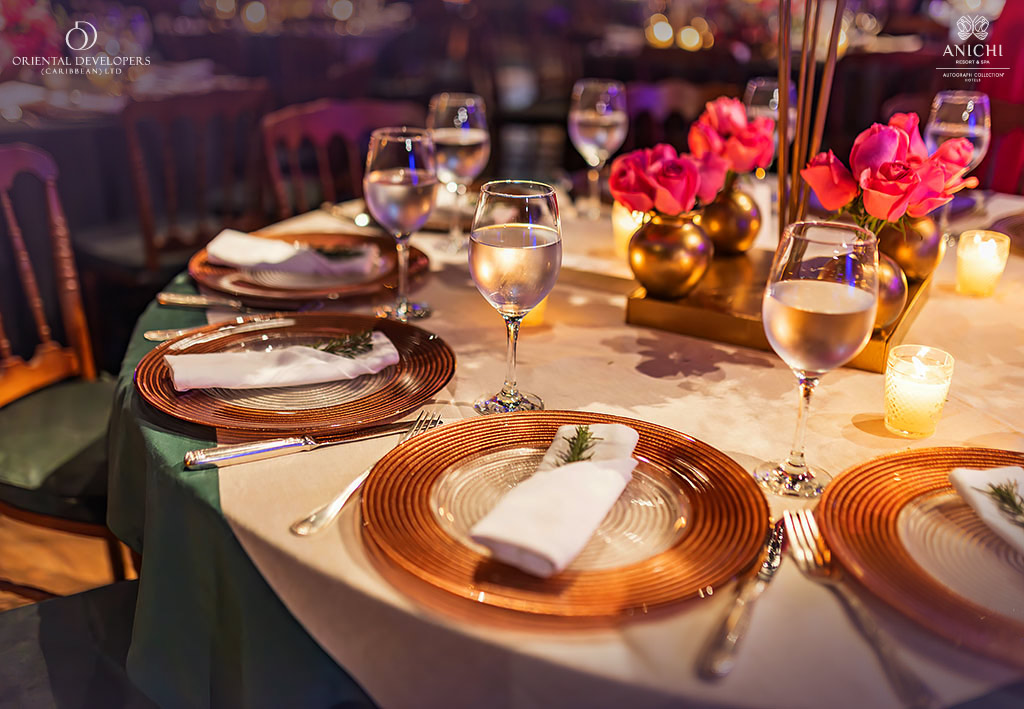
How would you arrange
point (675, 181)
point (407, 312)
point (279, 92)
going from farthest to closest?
1. point (279, 92)
2. point (407, 312)
3. point (675, 181)

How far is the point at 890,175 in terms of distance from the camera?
3.50ft

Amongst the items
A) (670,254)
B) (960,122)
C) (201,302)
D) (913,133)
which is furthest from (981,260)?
(201,302)

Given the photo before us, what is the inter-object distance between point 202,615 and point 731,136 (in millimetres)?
1034

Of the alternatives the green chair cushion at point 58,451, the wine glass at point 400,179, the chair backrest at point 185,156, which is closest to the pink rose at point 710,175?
the wine glass at point 400,179

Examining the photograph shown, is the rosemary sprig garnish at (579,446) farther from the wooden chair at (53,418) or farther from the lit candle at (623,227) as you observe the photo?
the wooden chair at (53,418)

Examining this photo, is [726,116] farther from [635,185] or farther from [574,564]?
[574,564]

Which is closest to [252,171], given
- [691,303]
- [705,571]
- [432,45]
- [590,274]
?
[590,274]

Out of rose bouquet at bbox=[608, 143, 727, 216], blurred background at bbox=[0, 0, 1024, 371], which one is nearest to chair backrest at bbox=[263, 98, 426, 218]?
blurred background at bbox=[0, 0, 1024, 371]

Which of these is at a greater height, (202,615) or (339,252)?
(339,252)

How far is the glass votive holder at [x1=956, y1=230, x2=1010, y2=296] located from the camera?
1.40m

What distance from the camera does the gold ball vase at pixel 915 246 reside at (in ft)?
4.25

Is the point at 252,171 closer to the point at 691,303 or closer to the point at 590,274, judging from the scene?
the point at 590,274

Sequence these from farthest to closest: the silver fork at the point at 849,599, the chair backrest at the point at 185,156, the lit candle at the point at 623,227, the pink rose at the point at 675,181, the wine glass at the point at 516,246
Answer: the chair backrest at the point at 185,156 < the lit candle at the point at 623,227 < the pink rose at the point at 675,181 < the wine glass at the point at 516,246 < the silver fork at the point at 849,599

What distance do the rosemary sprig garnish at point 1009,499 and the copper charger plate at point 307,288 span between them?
91cm
